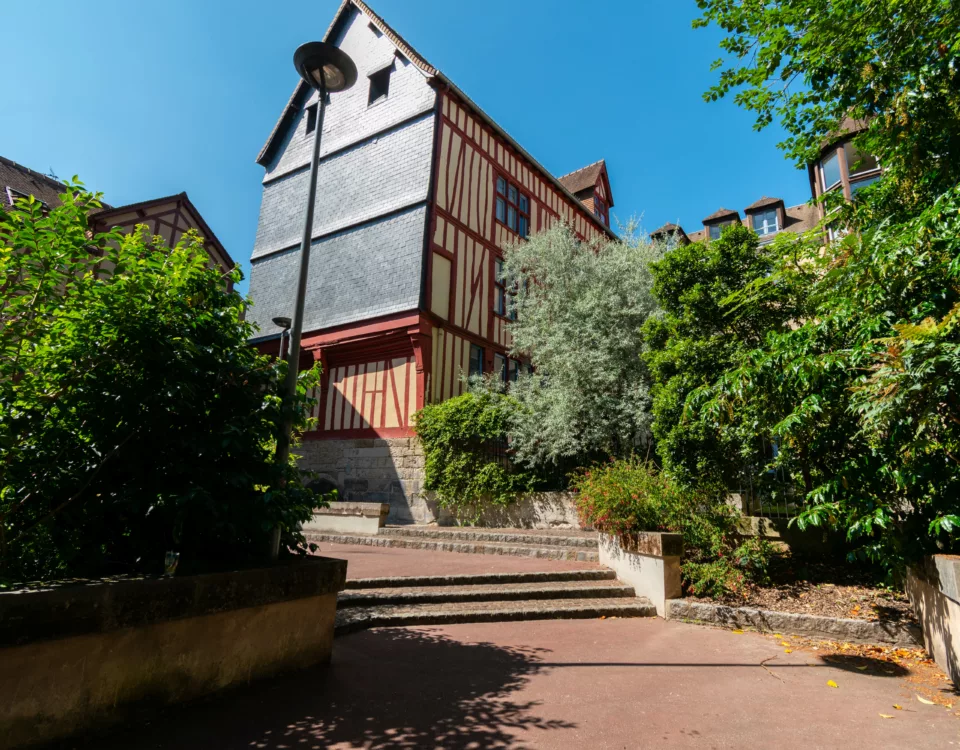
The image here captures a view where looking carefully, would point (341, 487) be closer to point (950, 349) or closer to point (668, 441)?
point (668, 441)

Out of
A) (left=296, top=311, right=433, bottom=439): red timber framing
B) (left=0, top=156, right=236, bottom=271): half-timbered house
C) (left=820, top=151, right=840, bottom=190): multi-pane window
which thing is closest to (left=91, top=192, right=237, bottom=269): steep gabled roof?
(left=0, top=156, right=236, bottom=271): half-timbered house

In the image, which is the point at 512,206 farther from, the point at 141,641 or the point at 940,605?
the point at 141,641

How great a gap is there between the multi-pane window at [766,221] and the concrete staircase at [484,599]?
2628cm

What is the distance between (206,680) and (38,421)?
66.1 inches

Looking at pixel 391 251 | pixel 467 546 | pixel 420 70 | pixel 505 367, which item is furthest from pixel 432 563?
pixel 420 70

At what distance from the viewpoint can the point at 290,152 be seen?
1731 centimetres

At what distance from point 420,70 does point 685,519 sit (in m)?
13.3

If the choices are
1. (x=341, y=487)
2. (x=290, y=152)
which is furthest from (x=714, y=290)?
(x=290, y=152)

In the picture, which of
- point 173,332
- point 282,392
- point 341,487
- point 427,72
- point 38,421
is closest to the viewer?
point 38,421

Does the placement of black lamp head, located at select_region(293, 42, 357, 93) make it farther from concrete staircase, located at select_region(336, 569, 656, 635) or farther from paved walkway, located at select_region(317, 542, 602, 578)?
paved walkway, located at select_region(317, 542, 602, 578)

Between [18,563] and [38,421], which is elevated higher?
[38,421]

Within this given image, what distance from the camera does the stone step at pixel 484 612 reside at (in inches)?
195

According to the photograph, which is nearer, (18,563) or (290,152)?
(18,563)

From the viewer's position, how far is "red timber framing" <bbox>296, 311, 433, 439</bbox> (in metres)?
12.6
